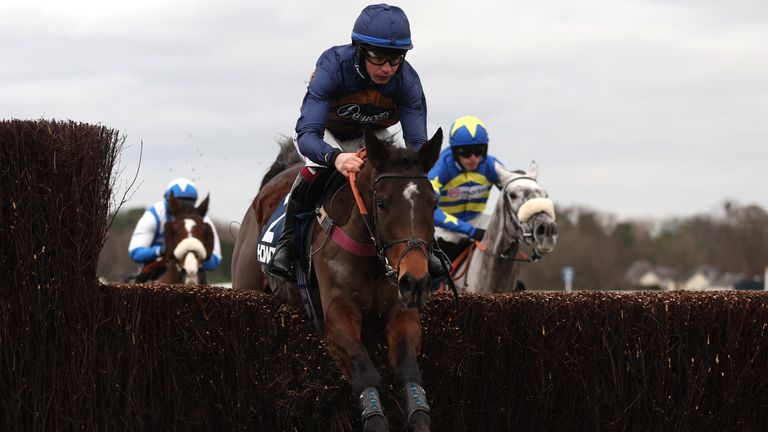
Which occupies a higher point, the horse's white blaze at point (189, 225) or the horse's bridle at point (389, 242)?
the horse's white blaze at point (189, 225)

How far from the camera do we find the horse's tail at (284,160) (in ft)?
29.5

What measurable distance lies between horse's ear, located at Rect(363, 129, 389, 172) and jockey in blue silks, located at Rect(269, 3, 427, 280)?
29 centimetres

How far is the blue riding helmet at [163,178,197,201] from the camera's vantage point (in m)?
15.0

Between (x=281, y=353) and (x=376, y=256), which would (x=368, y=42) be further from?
(x=281, y=353)

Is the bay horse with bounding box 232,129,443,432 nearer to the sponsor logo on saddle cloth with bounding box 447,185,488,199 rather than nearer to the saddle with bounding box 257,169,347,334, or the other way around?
the saddle with bounding box 257,169,347,334

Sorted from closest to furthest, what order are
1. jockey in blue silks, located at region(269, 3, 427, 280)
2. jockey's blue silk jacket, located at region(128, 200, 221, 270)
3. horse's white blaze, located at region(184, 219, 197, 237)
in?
jockey in blue silks, located at region(269, 3, 427, 280) → horse's white blaze, located at region(184, 219, 197, 237) → jockey's blue silk jacket, located at region(128, 200, 221, 270)

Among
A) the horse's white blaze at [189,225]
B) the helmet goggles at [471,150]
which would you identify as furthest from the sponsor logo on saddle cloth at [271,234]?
the horse's white blaze at [189,225]

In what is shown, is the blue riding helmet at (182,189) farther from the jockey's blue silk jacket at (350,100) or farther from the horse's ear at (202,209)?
the jockey's blue silk jacket at (350,100)

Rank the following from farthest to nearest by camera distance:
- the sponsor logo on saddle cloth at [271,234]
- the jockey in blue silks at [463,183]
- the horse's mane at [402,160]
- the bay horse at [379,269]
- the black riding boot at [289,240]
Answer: the jockey in blue silks at [463,183], the sponsor logo on saddle cloth at [271,234], the black riding boot at [289,240], the horse's mane at [402,160], the bay horse at [379,269]

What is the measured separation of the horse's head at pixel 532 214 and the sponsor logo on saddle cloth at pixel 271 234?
107 inches

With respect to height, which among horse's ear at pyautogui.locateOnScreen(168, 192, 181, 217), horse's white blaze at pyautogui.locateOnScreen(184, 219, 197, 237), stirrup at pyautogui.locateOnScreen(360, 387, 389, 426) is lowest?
stirrup at pyautogui.locateOnScreen(360, 387, 389, 426)

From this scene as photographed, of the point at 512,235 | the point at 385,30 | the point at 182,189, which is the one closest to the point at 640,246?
the point at 182,189

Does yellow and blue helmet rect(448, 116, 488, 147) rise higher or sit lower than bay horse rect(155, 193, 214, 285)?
higher

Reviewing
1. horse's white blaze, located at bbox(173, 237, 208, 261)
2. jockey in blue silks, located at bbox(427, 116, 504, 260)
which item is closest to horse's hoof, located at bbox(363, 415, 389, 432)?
jockey in blue silks, located at bbox(427, 116, 504, 260)
